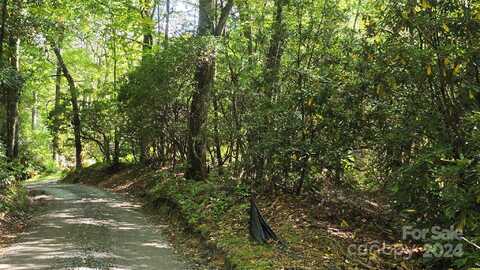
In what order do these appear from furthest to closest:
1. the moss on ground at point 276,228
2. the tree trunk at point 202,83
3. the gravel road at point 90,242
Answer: the tree trunk at point 202,83 < the gravel road at point 90,242 < the moss on ground at point 276,228

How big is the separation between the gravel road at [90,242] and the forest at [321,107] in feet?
4.25

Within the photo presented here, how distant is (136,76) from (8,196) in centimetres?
509

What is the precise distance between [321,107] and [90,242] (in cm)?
547

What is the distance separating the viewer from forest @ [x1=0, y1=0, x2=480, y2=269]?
18.7ft

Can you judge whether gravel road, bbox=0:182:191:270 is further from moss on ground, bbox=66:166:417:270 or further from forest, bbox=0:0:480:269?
forest, bbox=0:0:480:269

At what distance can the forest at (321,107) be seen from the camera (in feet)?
18.7

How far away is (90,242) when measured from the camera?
29.5 feet

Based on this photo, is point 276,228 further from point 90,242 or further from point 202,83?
point 202,83

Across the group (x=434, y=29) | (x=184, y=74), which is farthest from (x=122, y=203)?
(x=434, y=29)

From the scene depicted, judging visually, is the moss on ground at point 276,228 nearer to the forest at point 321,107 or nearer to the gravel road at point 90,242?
the forest at point 321,107

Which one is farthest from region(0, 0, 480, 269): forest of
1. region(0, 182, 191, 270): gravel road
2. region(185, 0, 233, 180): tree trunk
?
region(0, 182, 191, 270): gravel road

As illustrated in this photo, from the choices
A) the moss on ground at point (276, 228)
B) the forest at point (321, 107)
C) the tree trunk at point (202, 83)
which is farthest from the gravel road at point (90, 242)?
the tree trunk at point (202, 83)

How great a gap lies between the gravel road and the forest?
4.25 feet

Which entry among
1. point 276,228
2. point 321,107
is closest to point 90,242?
point 276,228
